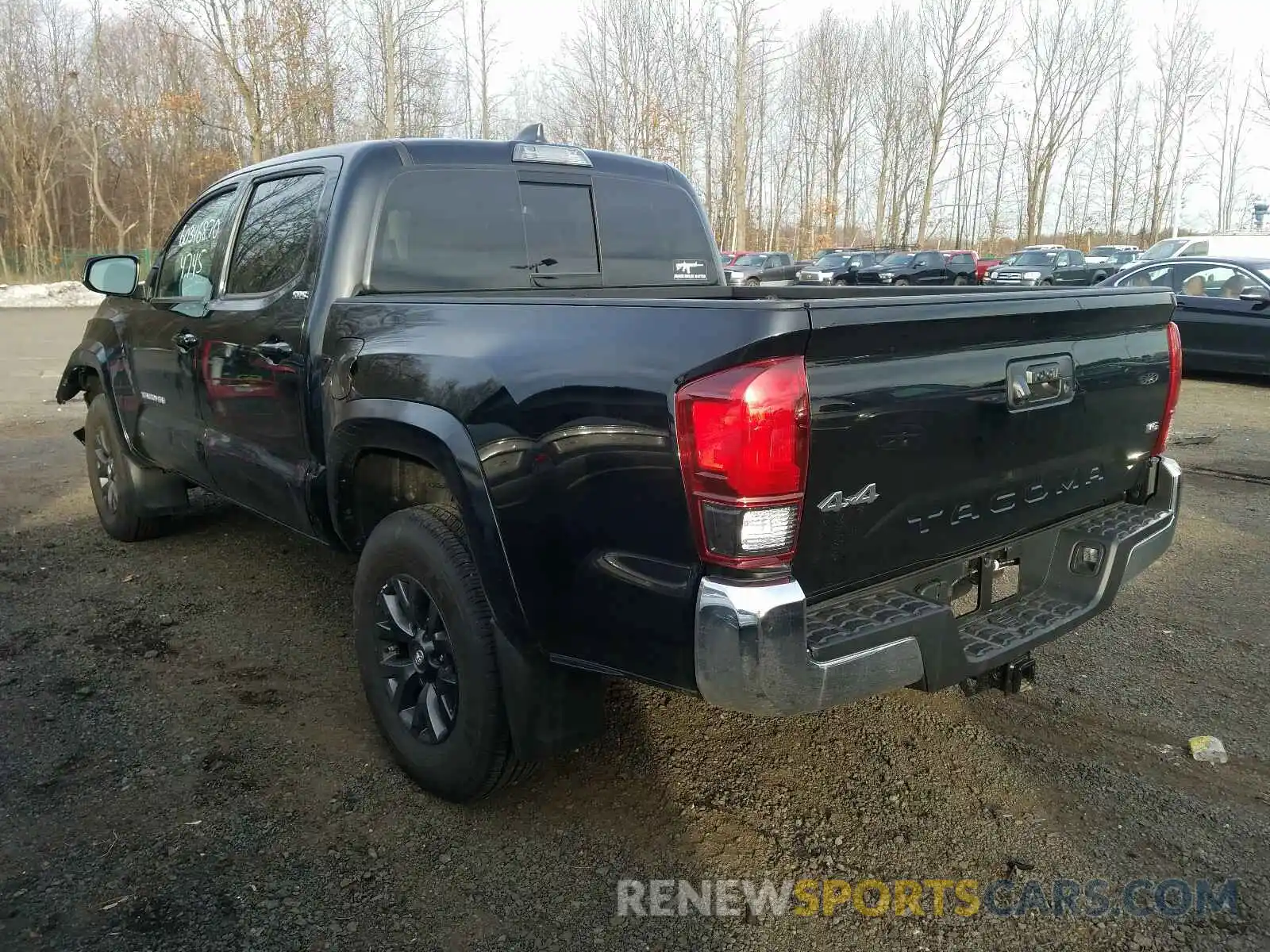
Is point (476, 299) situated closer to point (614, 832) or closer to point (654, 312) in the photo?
point (654, 312)

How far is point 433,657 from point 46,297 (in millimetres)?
31886

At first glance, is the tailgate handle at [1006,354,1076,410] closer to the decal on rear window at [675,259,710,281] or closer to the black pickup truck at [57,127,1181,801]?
the black pickup truck at [57,127,1181,801]

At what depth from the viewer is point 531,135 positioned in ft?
13.6

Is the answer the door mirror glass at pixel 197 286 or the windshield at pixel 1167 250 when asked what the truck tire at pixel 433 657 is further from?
the windshield at pixel 1167 250

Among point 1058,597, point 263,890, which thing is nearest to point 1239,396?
point 1058,597

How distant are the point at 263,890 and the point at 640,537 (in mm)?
1445

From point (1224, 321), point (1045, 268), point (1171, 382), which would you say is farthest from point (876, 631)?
point (1045, 268)

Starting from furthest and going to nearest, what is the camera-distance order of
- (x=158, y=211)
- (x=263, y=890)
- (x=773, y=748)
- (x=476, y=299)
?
(x=158, y=211), (x=773, y=748), (x=476, y=299), (x=263, y=890)

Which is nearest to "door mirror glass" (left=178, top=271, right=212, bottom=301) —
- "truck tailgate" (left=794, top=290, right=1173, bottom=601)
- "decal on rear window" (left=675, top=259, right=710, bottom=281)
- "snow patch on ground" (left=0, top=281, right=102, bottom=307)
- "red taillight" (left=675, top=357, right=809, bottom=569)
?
"decal on rear window" (left=675, top=259, right=710, bottom=281)

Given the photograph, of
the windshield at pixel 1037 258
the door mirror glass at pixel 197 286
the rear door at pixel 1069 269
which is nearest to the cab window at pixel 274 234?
the door mirror glass at pixel 197 286

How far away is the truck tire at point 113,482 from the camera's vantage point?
5.39m

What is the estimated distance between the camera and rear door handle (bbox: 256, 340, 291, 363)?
136 inches

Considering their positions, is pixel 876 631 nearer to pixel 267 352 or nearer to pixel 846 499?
pixel 846 499

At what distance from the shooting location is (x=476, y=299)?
275cm
